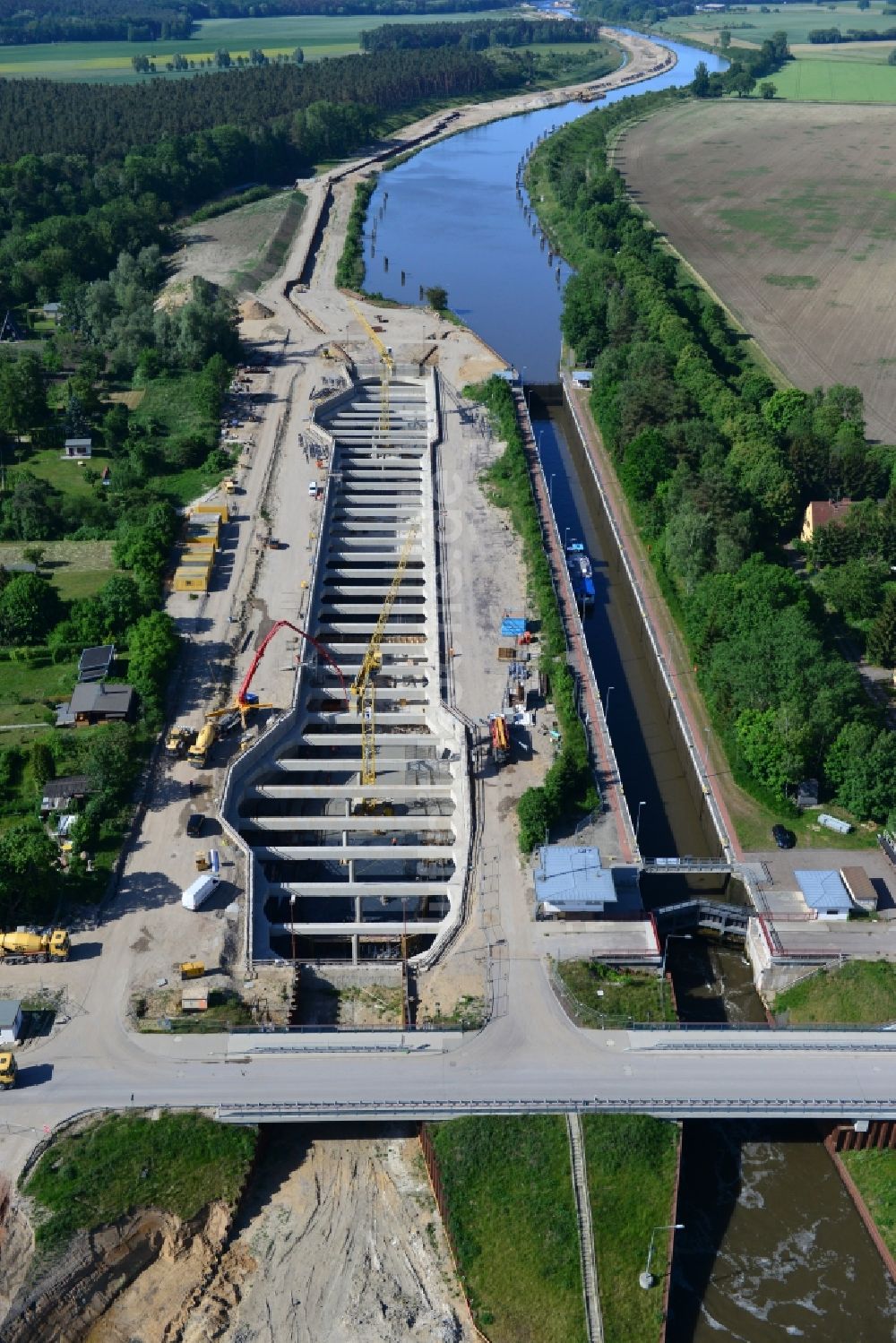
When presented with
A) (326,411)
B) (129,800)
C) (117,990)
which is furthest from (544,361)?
(117,990)

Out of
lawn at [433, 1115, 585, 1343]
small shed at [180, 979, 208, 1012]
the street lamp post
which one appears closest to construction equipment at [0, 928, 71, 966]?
small shed at [180, 979, 208, 1012]

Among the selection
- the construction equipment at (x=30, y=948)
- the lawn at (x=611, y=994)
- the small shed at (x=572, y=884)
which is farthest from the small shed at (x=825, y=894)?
the construction equipment at (x=30, y=948)

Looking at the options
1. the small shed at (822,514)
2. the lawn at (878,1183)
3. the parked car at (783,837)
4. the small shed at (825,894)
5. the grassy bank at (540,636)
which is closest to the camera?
the lawn at (878,1183)

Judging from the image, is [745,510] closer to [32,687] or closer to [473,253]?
[32,687]

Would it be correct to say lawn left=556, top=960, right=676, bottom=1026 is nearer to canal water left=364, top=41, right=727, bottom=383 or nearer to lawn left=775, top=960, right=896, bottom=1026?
lawn left=775, top=960, right=896, bottom=1026

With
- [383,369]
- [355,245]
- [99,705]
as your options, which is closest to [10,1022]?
[99,705]

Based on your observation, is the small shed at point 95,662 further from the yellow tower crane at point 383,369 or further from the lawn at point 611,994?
the yellow tower crane at point 383,369

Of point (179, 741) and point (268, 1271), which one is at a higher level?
point (179, 741)
